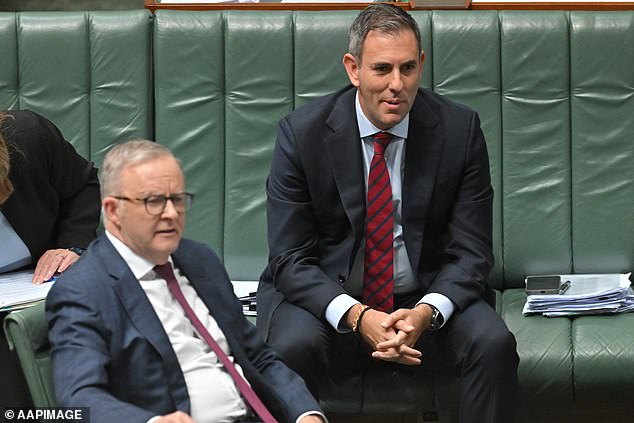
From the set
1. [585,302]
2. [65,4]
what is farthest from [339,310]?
[65,4]

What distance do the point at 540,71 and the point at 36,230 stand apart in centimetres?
172

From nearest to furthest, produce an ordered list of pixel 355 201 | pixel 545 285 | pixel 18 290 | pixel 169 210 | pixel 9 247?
pixel 169 210
pixel 18 290
pixel 355 201
pixel 9 247
pixel 545 285

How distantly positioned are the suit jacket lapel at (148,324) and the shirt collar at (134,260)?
1.4 inches

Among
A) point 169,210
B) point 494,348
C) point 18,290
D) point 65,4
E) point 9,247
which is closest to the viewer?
point 169,210

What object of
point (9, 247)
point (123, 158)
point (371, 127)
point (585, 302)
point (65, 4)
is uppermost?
point (65, 4)

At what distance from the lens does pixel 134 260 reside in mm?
2539

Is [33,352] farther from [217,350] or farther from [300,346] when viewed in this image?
[300,346]

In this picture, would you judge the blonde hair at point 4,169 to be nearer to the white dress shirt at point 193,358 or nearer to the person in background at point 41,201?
the person in background at point 41,201

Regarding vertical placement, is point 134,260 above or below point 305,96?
below

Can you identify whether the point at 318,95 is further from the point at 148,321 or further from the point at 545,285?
the point at 148,321

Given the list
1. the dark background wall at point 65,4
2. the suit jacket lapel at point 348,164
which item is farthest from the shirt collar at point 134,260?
the dark background wall at point 65,4

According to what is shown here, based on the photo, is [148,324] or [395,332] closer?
[148,324]

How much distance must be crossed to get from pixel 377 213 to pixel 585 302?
0.72m

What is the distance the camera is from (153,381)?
2.45 m
